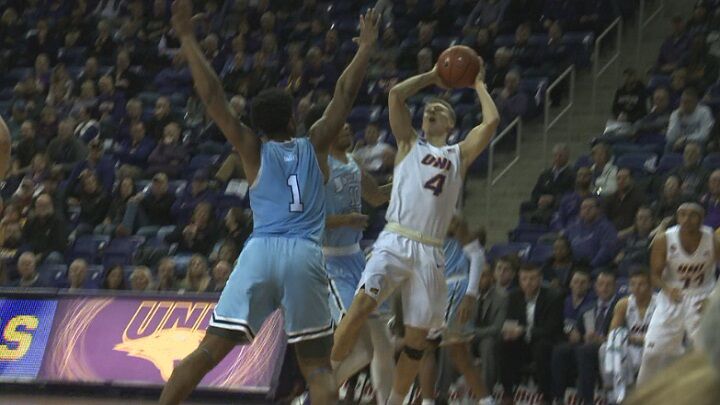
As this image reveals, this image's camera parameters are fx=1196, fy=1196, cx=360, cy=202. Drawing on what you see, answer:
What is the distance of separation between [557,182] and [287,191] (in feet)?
23.6

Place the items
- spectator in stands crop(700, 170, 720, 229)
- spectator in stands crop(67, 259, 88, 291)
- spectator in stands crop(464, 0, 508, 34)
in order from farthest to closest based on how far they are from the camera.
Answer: spectator in stands crop(464, 0, 508, 34) → spectator in stands crop(67, 259, 88, 291) → spectator in stands crop(700, 170, 720, 229)

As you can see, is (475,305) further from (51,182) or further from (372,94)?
(51,182)

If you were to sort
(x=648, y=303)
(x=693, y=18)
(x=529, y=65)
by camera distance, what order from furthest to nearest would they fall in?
1. (x=529, y=65)
2. (x=693, y=18)
3. (x=648, y=303)

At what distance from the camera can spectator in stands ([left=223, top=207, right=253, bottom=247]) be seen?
12305 mm

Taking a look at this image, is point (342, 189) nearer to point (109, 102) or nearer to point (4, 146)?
point (4, 146)

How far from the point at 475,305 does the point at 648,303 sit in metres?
1.54

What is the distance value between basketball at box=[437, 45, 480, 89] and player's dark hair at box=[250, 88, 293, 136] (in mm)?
1844

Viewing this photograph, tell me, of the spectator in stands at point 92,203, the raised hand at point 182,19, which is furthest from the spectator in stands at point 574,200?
the raised hand at point 182,19

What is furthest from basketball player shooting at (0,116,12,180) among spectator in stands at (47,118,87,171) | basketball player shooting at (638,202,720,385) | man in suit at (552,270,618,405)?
spectator in stands at (47,118,87,171)

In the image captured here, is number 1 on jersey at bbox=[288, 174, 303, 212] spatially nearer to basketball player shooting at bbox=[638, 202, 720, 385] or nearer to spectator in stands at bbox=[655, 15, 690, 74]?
basketball player shooting at bbox=[638, 202, 720, 385]

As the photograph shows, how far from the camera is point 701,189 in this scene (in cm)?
1093

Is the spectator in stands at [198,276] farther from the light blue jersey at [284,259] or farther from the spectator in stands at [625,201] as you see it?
the light blue jersey at [284,259]

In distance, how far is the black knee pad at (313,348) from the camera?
5566 mm

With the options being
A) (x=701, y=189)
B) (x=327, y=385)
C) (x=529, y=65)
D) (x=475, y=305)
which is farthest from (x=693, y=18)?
(x=327, y=385)
